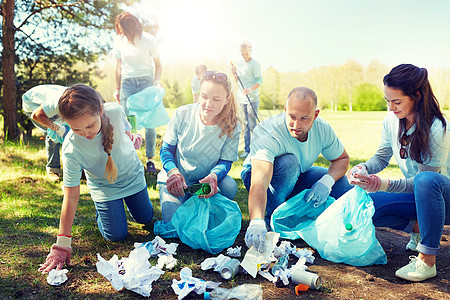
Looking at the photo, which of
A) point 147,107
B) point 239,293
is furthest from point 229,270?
point 147,107

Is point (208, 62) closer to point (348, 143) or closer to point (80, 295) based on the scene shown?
point (348, 143)

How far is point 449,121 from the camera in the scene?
190cm

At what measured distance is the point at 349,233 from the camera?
1938 mm

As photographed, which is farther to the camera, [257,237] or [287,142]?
[287,142]

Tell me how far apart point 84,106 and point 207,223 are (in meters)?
0.92

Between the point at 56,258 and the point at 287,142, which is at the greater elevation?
the point at 287,142

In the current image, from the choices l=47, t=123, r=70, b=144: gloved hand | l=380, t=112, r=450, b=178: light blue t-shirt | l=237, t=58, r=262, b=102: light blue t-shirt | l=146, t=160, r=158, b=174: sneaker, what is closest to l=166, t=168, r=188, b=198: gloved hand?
l=380, t=112, r=450, b=178: light blue t-shirt

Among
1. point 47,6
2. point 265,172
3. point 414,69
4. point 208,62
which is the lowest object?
point 265,172

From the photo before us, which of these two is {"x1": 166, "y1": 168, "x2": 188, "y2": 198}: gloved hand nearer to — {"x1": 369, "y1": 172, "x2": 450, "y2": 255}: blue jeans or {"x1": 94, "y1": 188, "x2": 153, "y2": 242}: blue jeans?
{"x1": 94, "y1": 188, "x2": 153, "y2": 242}: blue jeans

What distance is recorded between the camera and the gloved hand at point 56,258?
176 cm

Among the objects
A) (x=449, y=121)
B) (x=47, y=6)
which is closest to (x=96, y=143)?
(x=449, y=121)

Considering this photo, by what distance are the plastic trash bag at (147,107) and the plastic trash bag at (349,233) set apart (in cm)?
231

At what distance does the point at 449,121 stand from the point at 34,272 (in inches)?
87.8

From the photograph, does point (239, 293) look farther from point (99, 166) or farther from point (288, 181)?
point (99, 166)
